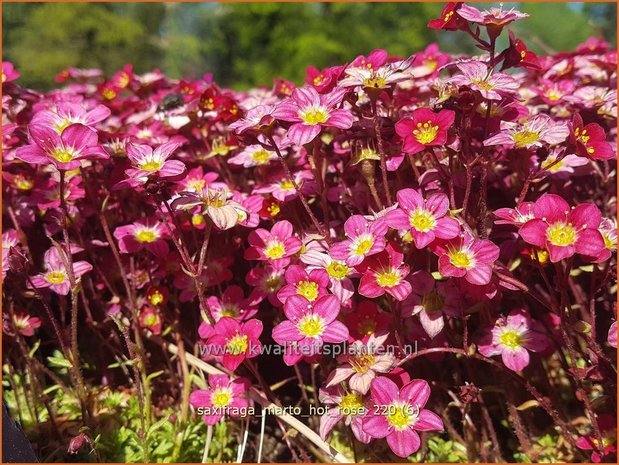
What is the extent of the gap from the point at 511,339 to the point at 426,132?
0.42m

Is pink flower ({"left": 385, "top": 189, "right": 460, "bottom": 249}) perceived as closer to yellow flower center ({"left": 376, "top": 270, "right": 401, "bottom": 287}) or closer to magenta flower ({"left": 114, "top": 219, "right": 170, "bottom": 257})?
yellow flower center ({"left": 376, "top": 270, "right": 401, "bottom": 287})

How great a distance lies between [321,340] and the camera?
3.14 feet

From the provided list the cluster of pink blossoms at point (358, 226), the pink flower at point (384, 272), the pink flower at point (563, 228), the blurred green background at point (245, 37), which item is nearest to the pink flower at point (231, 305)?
the cluster of pink blossoms at point (358, 226)

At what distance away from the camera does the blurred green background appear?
11.8 m

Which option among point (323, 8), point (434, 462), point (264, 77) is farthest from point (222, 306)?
point (323, 8)

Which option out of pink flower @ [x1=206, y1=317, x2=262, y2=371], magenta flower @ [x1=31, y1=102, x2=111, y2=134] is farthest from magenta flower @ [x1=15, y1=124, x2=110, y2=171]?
pink flower @ [x1=206, y1=317, x2=262, y2=371]

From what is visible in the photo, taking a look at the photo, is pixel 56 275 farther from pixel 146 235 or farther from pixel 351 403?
pixel 351 403

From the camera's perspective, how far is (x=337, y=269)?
1034 millimetres

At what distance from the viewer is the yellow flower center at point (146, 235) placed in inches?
46.7

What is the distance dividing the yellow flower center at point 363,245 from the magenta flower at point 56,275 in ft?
1.92

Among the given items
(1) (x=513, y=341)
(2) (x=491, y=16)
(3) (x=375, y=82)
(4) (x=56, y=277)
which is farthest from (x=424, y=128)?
(4) (x=56, y=277)

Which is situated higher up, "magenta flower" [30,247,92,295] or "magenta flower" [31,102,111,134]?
"magenta flower" [31,102,111,134]

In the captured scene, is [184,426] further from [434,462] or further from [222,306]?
[434,462]

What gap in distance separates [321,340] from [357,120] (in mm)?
447
